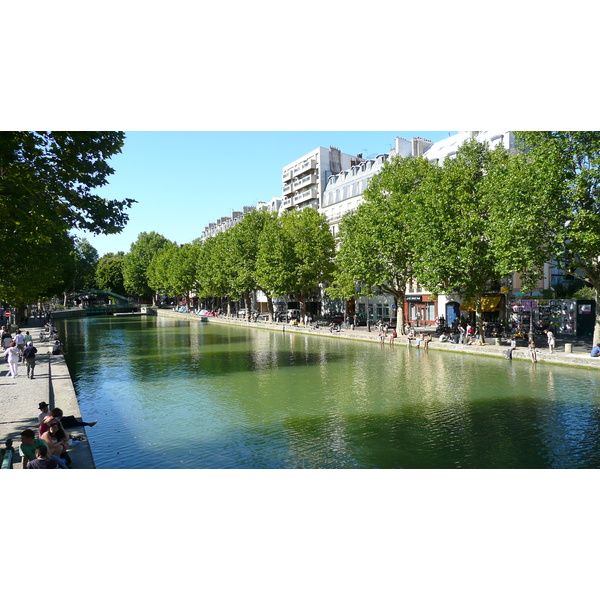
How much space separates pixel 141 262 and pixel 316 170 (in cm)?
6731

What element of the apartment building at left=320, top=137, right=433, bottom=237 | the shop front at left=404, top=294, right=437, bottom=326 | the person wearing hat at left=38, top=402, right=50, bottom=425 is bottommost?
the person wearing hat at left=38, top=402, right=50, bottom=425

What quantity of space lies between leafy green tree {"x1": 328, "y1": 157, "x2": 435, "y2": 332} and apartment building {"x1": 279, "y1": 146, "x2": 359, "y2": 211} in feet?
106

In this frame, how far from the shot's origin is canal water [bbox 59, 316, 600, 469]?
12.6 meters

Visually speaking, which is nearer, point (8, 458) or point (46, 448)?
point (46, 448)

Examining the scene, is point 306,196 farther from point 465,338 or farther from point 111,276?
point 111,276

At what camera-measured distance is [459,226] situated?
3456cm

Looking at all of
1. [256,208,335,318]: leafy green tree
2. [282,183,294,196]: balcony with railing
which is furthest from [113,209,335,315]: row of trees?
[282,183,294,196]: balcony with railing

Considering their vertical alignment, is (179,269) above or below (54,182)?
above

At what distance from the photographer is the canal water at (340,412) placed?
12648 mm

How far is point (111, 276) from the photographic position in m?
133

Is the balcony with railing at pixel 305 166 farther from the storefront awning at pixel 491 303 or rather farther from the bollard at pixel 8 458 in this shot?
the bollard at pixel 8 458

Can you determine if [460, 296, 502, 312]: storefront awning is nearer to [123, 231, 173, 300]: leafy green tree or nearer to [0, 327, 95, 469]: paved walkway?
[0, 327, 95, 469]: paved walkway

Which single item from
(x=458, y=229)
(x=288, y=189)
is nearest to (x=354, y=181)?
(x=288, y=189)

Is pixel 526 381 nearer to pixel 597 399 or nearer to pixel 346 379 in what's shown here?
pixel 597 399
